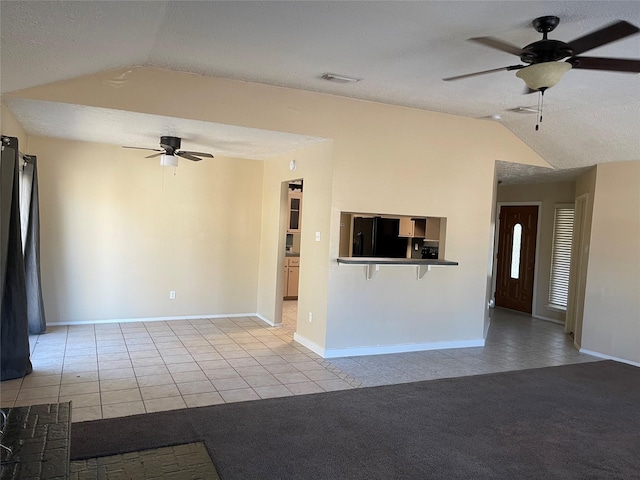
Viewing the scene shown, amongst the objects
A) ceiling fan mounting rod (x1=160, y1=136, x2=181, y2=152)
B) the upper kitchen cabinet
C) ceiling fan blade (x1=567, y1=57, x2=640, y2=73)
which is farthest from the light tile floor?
ceiling fan blade (x1=567, y1=57, x2=640, y2=73)

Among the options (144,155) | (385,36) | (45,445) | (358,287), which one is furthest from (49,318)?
(385,36)

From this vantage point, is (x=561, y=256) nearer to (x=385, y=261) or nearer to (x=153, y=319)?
(x=385, y=261)

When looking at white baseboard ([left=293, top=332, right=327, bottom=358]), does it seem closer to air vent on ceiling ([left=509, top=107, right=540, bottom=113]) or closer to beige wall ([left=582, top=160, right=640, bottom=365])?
air vent on ceiling ([left=509, top=107, right=540, bottom=113])

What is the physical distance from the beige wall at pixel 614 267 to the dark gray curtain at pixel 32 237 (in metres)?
6.50

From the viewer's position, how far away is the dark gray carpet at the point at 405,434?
2838 mm

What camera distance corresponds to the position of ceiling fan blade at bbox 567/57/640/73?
2686mm

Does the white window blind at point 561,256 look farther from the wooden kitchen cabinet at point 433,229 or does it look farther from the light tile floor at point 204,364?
the wooden kitchen cabinet at point 433,229

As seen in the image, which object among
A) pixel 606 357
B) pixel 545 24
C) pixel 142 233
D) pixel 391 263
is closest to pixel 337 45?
pixel 545 24

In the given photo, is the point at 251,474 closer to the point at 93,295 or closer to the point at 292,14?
the point at 292,14

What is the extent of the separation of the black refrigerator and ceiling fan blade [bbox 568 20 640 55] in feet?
11.5

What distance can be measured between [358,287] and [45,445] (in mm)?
3746

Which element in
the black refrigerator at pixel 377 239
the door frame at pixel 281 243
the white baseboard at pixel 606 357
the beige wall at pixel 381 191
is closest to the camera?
the beige wall at pixel 381 191

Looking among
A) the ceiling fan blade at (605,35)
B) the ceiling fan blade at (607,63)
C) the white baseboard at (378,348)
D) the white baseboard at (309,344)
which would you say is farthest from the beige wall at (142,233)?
the ceiling fan blade at (605,35)

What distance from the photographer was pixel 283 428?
10.8 ft
